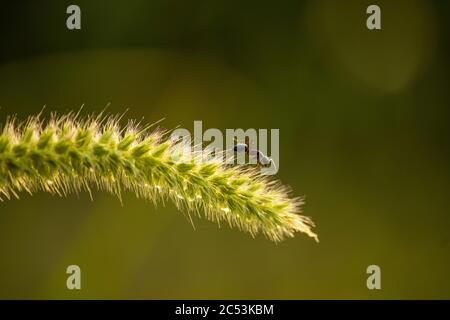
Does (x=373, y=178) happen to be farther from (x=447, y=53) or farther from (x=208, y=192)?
(x=208, y=192)

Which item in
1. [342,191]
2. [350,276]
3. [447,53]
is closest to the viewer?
[350,276]

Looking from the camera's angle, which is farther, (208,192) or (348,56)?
(348,56)

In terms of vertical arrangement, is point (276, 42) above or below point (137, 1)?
below

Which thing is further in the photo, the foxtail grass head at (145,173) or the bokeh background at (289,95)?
the bokeh background at (289,95)

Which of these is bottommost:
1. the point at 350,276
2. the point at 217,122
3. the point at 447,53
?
the point at 350,276

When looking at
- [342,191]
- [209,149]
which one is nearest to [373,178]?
[342,191]

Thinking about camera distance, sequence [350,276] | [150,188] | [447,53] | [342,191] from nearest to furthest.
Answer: [150,188] → [350,276] → [342,191] → [447,53]

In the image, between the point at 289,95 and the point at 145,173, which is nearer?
the point at 145,173

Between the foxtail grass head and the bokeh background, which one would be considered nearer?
the foxtail grass head
